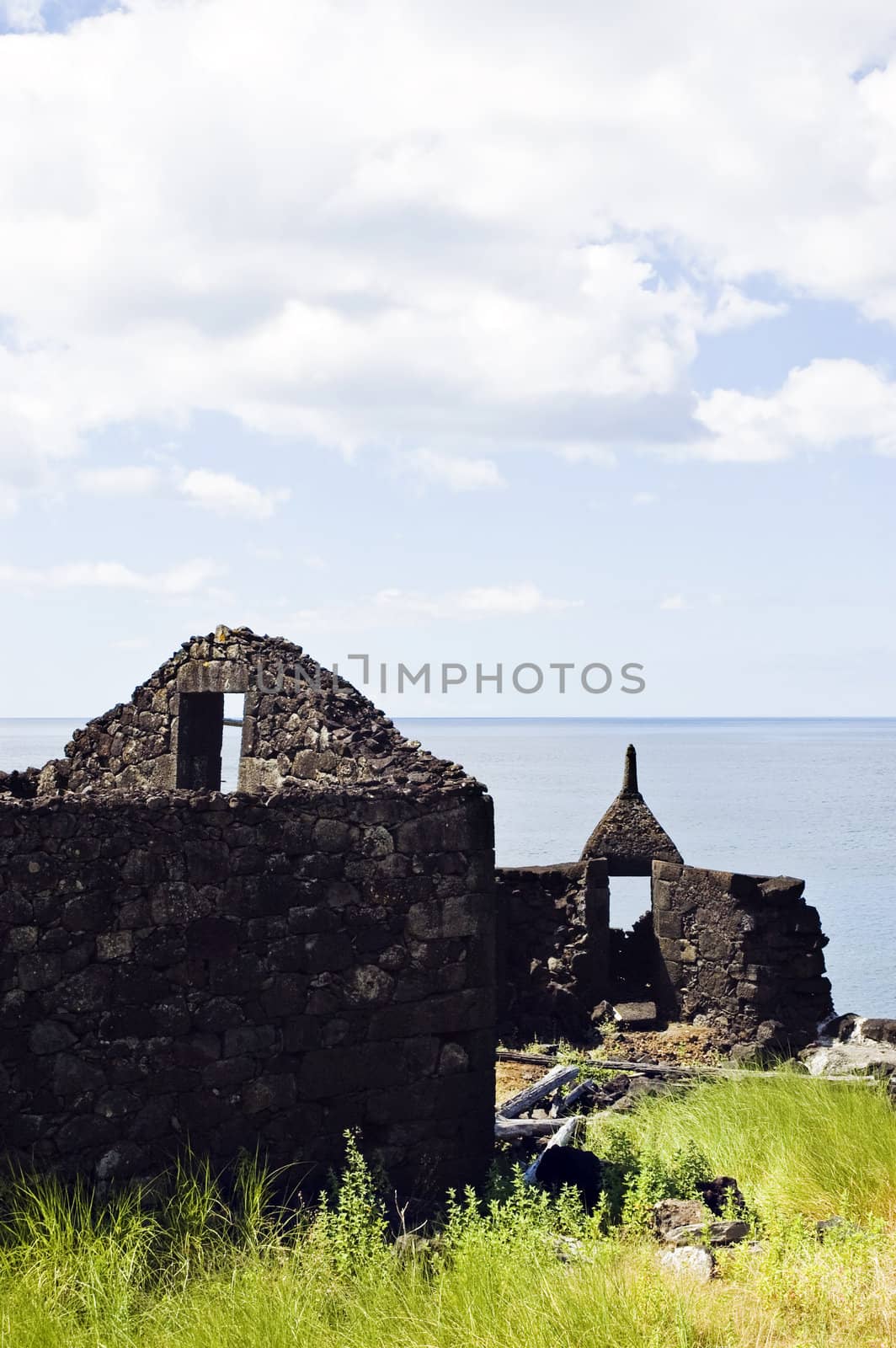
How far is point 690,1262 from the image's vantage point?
636 centimetres

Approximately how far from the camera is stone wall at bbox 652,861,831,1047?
13.5m

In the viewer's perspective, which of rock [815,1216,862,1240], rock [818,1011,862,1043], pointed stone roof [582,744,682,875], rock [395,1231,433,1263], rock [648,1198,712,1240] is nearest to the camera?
rock [395,1231,433,1263]

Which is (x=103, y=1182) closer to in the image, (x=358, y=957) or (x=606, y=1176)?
(x=358, y=957)

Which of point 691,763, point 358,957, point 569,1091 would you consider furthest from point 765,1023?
point 691,763

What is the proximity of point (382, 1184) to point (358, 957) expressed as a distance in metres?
1.37

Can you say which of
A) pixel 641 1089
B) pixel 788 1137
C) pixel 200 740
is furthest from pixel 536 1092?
pixel 200 740

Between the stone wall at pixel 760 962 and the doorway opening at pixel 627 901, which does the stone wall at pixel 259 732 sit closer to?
the stone wall at pixel 760 962

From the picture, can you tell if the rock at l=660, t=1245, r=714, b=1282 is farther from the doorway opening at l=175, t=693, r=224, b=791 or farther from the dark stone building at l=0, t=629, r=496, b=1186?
the doorway opening at l=175, t=693, r=224, b=791

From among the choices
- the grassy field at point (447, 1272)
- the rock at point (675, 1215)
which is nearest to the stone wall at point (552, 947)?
the grassy field at point (447, 1272)

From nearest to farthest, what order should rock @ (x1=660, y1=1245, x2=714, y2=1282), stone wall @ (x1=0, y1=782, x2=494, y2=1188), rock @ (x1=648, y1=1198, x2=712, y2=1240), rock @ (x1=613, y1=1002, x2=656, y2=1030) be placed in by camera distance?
rock @ (x1=660, y1=1245, x2=714, y2=1282)
stone wall @ (x1=0, y1=782, x2=494, y2=1188)
rock @ (x1=648, y1=1198, x2=712, y2=1240)
rock @ (x1=613, y1=1002, x2=656, y2=1030)

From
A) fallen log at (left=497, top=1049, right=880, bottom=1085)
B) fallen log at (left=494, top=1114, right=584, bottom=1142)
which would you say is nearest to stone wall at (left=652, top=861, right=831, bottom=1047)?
fallen log at (left=497, top=1049, right=880, bottom=1085)

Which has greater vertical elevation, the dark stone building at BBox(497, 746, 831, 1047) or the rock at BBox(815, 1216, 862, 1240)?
the dark stone building at BBox(497, 746, 831, 1047)

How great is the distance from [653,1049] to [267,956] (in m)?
7.02

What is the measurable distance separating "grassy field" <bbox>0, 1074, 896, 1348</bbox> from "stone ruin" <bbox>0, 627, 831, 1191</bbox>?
0.35 meters
